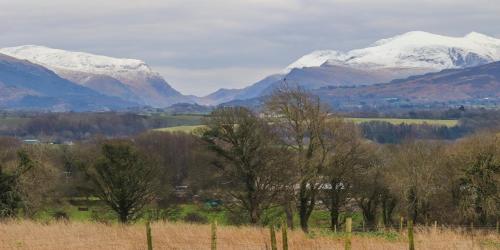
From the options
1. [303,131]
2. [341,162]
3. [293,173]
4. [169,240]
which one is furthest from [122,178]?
[169,240]

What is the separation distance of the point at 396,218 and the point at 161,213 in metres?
26.8

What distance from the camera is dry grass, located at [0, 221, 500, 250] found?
22.6 meters

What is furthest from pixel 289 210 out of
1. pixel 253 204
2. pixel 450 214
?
pixel 450 214

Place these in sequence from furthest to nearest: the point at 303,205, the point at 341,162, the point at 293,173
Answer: the point at 303,205 → the point at 341,162 → the point at 293,173

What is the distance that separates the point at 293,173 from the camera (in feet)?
201

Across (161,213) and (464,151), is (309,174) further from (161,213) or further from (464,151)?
(161,213)

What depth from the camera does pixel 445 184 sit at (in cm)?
6775

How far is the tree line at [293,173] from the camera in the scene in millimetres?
60219

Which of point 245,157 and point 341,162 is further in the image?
point 341,162

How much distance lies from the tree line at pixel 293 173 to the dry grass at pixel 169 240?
32174mm

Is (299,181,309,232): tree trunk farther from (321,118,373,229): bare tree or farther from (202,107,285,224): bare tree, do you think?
(202,107,285,224): bare tree

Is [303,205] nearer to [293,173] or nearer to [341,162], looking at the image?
[293,173]

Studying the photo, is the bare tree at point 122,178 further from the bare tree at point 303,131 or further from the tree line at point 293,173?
the bare tree at point 303,131

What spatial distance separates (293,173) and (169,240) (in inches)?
1497
